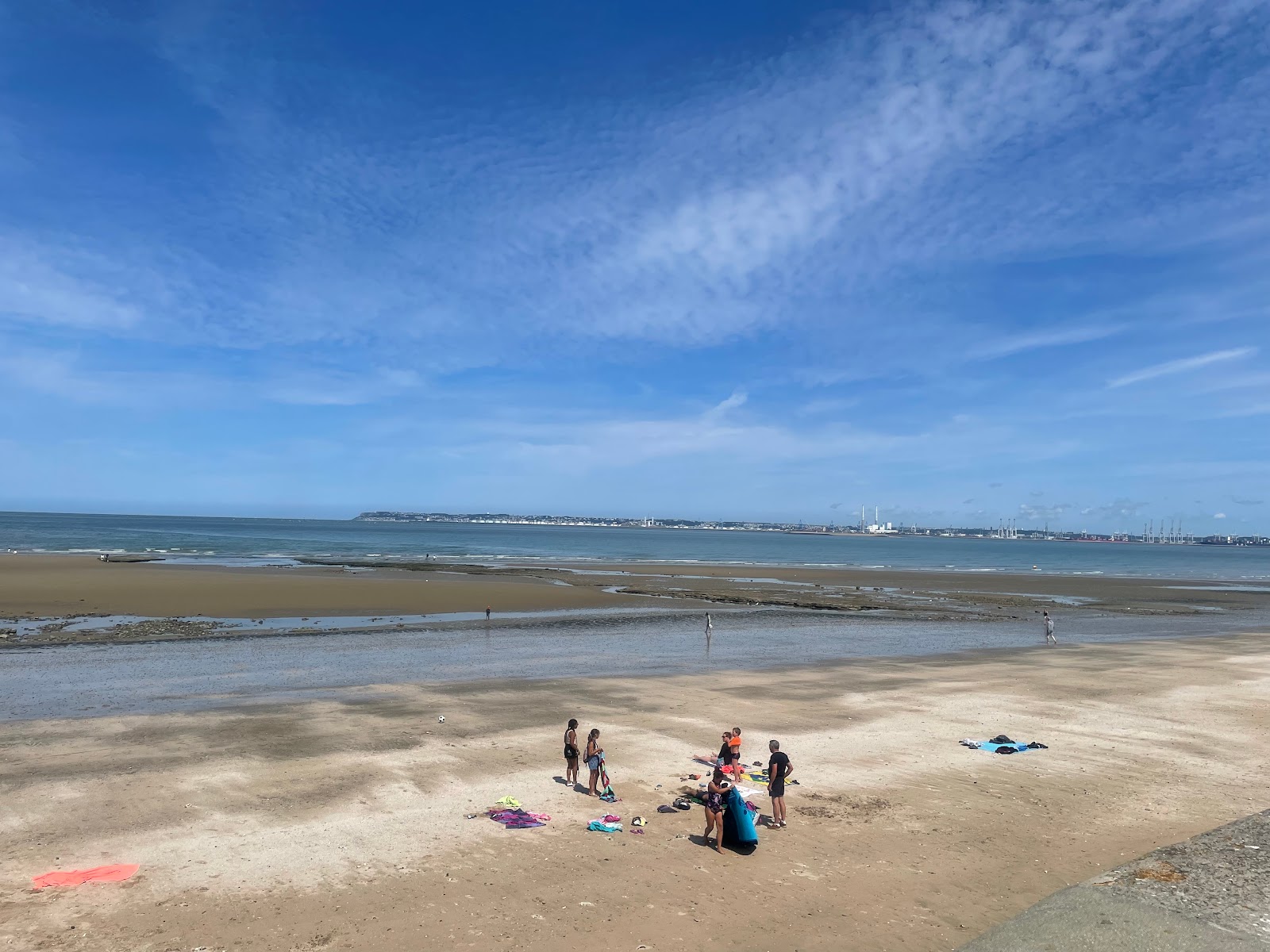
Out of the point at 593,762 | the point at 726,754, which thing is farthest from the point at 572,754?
the point at 726,754

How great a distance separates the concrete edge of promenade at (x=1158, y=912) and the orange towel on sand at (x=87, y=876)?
1042 centimetres

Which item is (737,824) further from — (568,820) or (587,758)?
(587,758)

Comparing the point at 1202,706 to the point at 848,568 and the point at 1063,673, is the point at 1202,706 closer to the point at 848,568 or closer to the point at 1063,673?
the point at 1063,673

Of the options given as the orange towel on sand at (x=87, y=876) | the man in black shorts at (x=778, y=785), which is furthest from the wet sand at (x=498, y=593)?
the man in black shorts at (x=778, y=785)

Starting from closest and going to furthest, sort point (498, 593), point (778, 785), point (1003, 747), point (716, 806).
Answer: point (716, 806) < point (778, 785) < point (1003, 747) < point (498, 593)

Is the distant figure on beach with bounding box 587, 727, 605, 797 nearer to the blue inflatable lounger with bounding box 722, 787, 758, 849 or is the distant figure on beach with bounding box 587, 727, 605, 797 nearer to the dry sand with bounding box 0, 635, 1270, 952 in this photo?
the dry sand with bounding box 0, 635, 1270, 952

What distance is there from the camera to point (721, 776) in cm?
1237

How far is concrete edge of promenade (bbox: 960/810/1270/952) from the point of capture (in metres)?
7.51

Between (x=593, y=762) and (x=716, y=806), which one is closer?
(x=716, y=806)

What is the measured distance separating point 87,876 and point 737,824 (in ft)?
28.9

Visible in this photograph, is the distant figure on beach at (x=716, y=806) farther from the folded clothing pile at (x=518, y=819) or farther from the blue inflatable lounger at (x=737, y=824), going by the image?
the folded clothing pile at (x=518, y=819)

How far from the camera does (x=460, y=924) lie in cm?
968

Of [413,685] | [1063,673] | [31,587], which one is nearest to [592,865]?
[413,685]

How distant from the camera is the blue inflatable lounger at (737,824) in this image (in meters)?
11.9
